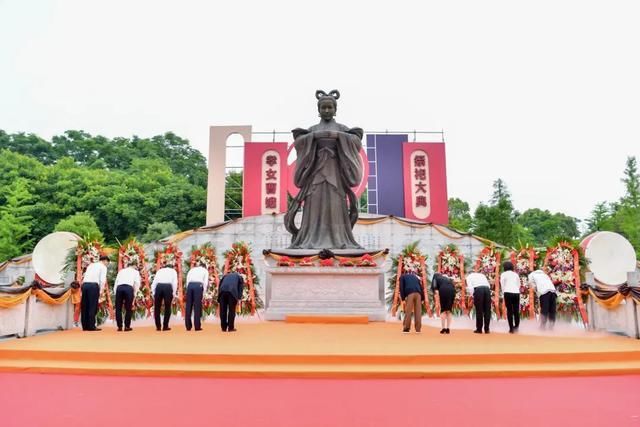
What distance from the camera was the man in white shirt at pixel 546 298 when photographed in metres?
8.45

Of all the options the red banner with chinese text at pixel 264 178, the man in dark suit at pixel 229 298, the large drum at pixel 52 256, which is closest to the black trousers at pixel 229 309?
the man in dark suit at pixel 229 298

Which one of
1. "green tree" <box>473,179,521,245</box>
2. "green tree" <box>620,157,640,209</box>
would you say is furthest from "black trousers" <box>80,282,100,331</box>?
"green tree" <box>620,157,640,209</box>

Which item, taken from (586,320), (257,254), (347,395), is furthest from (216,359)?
(257,254)

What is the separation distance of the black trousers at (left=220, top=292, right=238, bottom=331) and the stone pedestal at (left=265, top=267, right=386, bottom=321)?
4.80 ft

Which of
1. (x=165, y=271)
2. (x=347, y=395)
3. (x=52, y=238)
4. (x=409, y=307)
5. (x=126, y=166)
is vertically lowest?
(x=347, y=395)

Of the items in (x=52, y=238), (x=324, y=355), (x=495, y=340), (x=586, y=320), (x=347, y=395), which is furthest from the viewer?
(x=52, y=238)

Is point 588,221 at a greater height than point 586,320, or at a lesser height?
greater

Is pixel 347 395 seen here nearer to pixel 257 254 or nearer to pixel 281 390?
pixel 281 390

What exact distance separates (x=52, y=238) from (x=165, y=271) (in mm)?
3959

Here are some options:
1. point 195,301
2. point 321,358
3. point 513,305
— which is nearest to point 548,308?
point 513,305

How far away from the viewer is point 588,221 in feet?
135

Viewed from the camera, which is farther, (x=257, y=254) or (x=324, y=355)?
(x=257, y=254)

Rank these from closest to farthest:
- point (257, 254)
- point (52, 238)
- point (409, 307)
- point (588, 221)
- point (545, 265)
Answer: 1. point (409, 307)
2. point (545, 265)
3. point (52, 238)
4. point (257, 254)
5. point (588, 221)

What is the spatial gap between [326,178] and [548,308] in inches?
198
